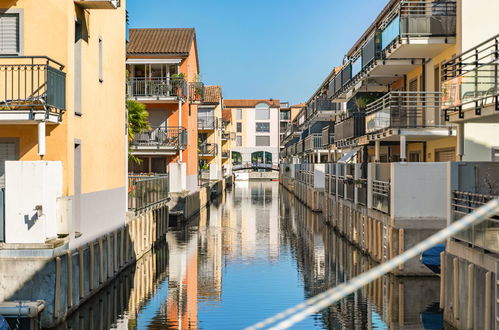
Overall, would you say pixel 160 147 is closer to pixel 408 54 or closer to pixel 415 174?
pixel 408 54

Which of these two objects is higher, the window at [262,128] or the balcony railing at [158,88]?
the window at [262,128]

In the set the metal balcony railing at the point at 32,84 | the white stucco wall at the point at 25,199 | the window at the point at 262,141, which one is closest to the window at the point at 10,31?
the metal balcony railing at the point at 32,84

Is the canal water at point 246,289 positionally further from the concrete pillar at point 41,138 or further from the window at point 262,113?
the window at point 262,113

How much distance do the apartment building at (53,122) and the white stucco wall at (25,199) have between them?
0.07 ft

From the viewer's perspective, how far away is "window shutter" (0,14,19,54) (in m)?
17.5

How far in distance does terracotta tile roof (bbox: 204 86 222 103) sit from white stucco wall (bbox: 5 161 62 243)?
62.3 metres

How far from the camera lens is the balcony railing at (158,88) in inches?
1775

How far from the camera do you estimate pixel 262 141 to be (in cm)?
14712

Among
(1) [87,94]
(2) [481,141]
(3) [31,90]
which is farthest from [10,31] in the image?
(2) [481,141]

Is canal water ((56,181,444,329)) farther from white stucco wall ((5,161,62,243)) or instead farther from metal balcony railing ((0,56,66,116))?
metal balcony railing ((0,56,66,116))

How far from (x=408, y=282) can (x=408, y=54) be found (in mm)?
12763

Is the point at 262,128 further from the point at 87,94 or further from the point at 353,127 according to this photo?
the point at 87,94

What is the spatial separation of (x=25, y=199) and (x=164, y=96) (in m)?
30.8

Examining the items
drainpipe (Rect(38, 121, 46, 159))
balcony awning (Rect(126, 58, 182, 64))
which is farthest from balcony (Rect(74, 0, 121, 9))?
balcony awning (Rect(126, 58, 182, 64))
